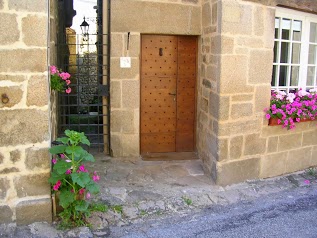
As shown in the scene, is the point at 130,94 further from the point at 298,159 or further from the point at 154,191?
the point at 298,159

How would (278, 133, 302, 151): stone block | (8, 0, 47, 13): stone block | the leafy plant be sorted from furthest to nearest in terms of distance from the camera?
(278, 133, 302, 151): stone block < the leafy plant < (8, 0, 47, 13): stone block

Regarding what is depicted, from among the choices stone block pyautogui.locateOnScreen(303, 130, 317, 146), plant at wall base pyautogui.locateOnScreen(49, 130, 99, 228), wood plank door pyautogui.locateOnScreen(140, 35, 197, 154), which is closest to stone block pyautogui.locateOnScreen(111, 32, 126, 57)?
wood plank door pyautogui.locateOnScreen(140, 35, 197, 154)

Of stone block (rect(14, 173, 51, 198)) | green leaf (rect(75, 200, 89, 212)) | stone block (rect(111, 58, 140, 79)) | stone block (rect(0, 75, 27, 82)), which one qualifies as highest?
stone block (rect(111, 58, 140, 79))

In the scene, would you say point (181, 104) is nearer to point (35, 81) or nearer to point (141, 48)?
point (141, 48)

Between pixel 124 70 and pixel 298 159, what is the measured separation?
3.00 meters

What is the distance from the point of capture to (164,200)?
4250mm

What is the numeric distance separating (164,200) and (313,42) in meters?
3.49

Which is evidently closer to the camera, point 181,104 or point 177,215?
point 177,215

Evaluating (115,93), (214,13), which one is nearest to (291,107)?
(214,13)

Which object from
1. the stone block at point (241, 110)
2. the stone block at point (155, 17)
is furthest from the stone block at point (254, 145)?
the stone block at point (155, 17)

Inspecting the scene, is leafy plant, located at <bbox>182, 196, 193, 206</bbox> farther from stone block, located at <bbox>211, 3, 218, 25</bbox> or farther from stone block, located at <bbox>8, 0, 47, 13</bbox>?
stone block, located at <bbox>8, 0, 47, 13</bbox>

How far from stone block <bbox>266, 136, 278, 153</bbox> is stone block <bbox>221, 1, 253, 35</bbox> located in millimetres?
1538

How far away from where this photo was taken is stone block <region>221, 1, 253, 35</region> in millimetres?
4559

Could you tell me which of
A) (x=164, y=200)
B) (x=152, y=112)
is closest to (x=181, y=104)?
(x=152, y=112)
